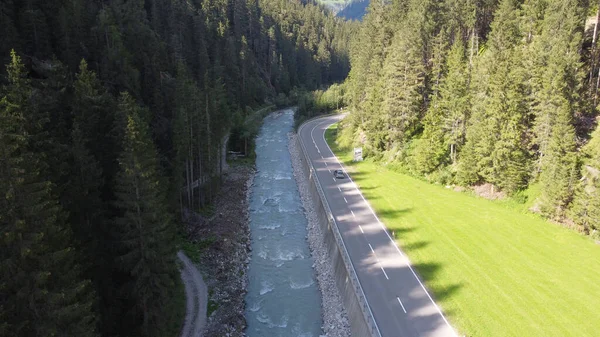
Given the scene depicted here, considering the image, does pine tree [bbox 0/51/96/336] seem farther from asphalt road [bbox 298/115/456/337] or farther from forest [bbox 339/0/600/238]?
forest [bbox 339/0/600/238]

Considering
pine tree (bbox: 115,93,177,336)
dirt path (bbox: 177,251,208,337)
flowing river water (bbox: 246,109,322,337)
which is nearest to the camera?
pine tree (bbox: 115,93,177,336)

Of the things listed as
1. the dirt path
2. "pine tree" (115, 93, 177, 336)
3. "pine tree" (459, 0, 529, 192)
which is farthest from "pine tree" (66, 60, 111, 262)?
"pine tree" (459, 0, 529, 192)

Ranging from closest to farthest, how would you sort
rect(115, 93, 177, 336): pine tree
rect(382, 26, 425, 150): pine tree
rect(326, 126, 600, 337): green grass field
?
rect(115, 93, 177, 336): pine tree, rect(326, 126, 600, 337): green grass field, rect(382, 26, 425, 150): pine tree

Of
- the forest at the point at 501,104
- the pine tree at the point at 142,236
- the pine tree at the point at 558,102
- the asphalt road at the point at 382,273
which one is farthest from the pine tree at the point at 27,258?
the pine tree at the point at 558,102

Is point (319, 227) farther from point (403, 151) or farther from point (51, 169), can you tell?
point (51, 169)

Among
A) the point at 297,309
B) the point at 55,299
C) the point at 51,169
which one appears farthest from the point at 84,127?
the point at 297,309

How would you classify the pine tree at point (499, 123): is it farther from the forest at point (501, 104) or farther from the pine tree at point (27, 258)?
the pine tree at point (27, 258)
